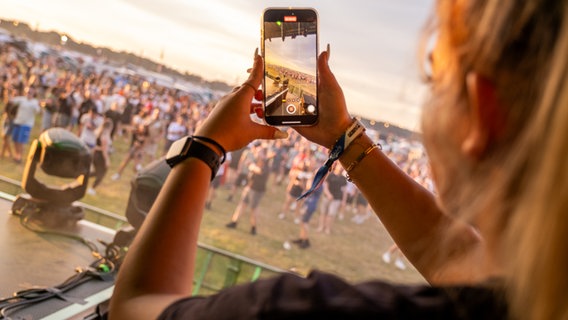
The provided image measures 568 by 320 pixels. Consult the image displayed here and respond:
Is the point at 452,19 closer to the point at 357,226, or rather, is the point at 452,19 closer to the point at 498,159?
the point at 498,159

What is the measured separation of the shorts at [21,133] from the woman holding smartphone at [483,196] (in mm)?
3263

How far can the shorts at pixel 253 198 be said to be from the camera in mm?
4938

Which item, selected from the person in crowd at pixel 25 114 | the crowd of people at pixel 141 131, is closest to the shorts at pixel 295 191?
the crowd of people at pixel 141 131

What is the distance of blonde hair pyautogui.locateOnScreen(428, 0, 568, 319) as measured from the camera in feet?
0.91

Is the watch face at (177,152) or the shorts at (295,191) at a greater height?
the watch face at (177,152)

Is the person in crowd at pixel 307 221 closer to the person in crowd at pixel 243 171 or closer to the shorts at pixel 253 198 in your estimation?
the shorts at pixel 253 198

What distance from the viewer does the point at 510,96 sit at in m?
0.31

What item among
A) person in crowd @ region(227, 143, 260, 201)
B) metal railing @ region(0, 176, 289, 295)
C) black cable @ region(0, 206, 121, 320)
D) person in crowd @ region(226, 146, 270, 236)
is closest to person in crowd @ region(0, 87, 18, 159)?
metal railing @ region(0, 176, 289, 295)

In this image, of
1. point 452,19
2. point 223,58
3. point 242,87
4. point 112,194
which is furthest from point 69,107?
point 452,19

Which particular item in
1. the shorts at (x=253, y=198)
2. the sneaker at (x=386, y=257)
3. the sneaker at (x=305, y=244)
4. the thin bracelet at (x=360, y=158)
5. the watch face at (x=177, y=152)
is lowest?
the sneaker at (x=305, y=244)

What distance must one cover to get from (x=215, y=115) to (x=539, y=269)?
33 cm

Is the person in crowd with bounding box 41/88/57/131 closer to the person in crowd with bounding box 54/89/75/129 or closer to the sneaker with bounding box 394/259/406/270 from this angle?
the person in crowd with bounding box 54/89/75/129

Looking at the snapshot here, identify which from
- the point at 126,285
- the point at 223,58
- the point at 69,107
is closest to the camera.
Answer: the point at 126,285

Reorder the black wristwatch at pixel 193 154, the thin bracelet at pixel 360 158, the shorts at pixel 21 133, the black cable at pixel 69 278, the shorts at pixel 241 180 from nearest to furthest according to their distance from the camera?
the black wristwatch at pixel 193 154 → the thin bracelet at pixel 360 158 → the black cable at pixel 69 278 → the shorts at pixel 21 133 → the shorts at pixel 241 180
